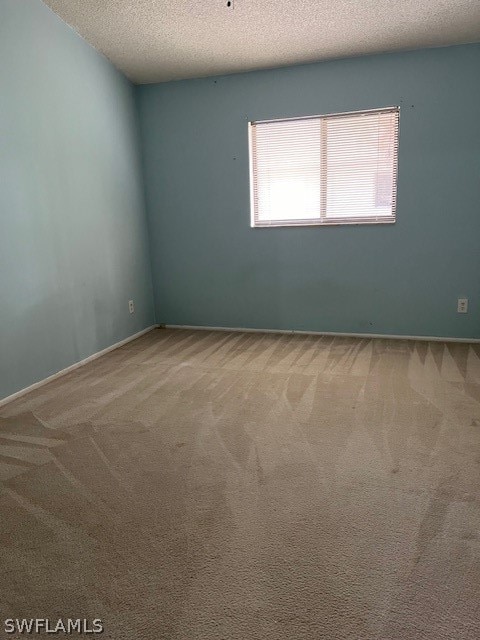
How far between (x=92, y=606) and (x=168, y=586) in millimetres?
232

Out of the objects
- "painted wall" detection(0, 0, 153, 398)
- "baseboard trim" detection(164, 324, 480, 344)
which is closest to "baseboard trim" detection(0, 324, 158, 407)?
"painted wall" detection(0, 0, 153, 398)

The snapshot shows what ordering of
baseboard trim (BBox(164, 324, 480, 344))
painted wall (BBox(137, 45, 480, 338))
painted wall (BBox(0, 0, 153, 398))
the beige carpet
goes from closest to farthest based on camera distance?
1. the beige carpet
2. painted wall (BBox(0, 0, 153, 398))
3. painted wall (BBox(137, 45, 480, 338))
4. baseboard trim (BBox(164, 324, 480, 344))

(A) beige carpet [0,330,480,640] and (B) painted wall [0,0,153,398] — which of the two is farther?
(B) painted wall [0,0,153,398]

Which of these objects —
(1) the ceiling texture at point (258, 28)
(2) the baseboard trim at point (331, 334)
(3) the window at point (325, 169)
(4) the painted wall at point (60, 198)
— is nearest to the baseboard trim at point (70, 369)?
(4) the painted wall at point (60, 198)

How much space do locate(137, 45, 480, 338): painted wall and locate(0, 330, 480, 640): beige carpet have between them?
44.1 inches

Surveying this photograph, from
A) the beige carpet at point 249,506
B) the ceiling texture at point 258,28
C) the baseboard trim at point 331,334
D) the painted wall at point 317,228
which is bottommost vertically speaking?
the beige carpet at point 249,506

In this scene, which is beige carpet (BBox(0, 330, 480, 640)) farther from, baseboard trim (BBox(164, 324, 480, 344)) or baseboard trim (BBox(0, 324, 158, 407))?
baseboard trim (BBox(164, 324, 480, 344))

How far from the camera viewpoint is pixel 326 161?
13.3 ft

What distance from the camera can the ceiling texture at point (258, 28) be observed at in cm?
311

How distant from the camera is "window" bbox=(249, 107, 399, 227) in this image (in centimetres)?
389

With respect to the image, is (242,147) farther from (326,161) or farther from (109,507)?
(109,507)

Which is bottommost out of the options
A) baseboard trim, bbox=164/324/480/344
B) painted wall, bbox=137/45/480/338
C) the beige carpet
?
the beige carpet

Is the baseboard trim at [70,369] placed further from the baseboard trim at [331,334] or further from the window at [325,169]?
the window at [325,169]

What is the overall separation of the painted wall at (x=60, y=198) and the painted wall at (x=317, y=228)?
45 centimetres
